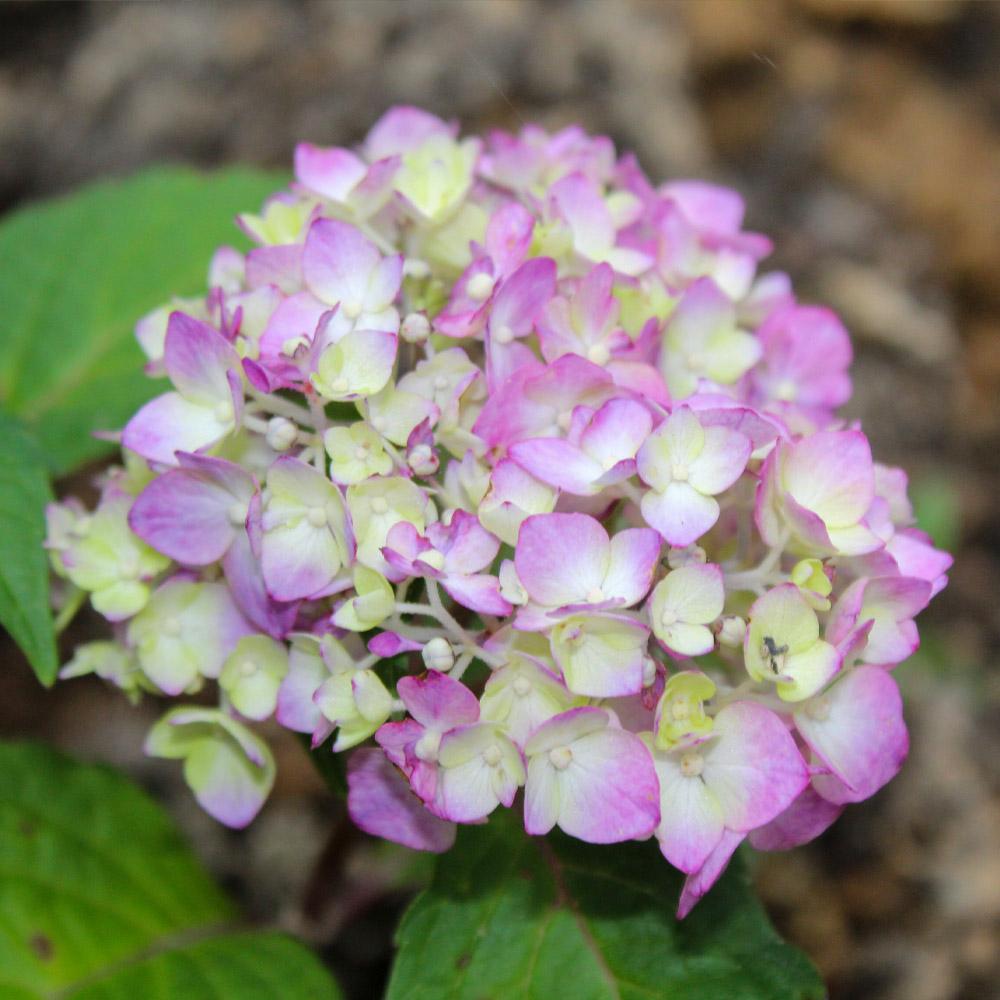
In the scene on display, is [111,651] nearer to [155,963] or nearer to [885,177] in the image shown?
[155,963]

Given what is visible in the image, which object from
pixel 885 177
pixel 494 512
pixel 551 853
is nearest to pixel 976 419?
pixel 885 177

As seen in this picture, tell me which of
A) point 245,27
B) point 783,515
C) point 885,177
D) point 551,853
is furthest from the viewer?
point 885,177

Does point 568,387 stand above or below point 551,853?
above

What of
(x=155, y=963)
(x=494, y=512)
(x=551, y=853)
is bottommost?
(x=155, y=963)

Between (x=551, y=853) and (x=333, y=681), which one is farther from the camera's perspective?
(x=551, y=853)

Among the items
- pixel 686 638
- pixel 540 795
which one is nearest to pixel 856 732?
pixel 686 638

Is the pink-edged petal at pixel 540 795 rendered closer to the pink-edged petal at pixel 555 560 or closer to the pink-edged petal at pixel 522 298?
the pink-edged petal at pixel 555 560
